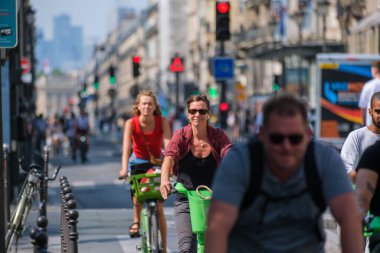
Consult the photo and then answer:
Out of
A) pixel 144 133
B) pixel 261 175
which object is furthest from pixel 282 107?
pixel 144 133

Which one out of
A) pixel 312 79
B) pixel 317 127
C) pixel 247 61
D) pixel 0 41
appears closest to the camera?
pixel 0 41

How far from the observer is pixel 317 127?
94.3ft

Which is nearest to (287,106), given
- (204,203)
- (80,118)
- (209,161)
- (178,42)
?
(204,203)

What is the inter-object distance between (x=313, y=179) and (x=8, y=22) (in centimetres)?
565

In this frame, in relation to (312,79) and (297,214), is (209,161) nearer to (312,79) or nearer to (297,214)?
(297,214)

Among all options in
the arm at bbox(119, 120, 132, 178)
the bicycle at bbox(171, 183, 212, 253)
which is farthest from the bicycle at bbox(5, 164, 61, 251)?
the bicycle at bbox(171, 183, 212, 253)

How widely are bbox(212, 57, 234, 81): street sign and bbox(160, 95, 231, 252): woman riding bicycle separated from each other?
16976 mm

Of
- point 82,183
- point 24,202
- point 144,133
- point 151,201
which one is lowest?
Result: point 82,183

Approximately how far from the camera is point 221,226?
5.41 metres

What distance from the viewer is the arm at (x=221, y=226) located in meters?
5.40

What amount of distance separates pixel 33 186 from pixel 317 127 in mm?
15856

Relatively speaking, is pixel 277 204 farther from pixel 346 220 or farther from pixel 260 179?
pixel 346 220

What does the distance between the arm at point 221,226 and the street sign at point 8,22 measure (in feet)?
18.0

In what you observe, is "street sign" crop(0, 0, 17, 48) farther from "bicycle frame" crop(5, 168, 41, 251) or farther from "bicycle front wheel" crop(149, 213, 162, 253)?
"bicycle frame" crop(5, 168, 41, 251)
